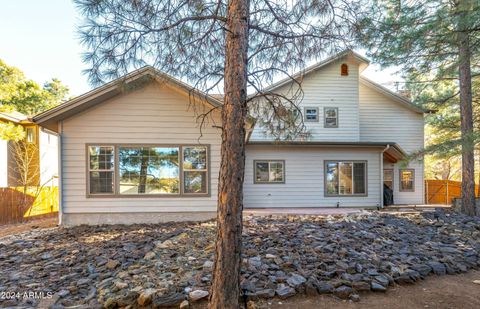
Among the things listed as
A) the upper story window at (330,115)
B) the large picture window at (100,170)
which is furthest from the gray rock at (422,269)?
the upper story window at (330,115)

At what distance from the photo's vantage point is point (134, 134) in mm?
7969

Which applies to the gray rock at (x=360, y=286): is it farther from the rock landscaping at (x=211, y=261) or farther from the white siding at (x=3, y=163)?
the white siding at (x=3, y=163)

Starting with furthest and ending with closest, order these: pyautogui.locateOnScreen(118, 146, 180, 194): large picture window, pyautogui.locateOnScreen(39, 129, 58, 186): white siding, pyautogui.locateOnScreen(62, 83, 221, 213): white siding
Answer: pyautogui.locateOnScreen(39, 129, 58, 186): white siding < pyautogui.locateOnScreen(118, 146, 180, 194): large picture window < pyautogui.locateOnScreen(62, 83, 221, 213): white siding

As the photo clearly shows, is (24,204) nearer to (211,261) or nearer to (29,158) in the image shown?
(29,158)

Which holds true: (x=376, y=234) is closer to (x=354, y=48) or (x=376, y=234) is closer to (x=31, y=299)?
(x=354, y=48)

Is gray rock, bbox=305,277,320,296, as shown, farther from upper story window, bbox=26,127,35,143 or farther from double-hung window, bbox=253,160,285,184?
upper story window, bbox=26,127,35,143

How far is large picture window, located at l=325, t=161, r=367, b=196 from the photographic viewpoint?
11055 mm

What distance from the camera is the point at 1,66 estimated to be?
20.7 metres

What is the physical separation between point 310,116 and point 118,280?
10.2 meters

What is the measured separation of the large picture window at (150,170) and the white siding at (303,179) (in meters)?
3.77

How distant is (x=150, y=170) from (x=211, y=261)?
14.4 ft

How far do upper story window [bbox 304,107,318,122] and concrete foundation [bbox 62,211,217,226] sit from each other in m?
6.62

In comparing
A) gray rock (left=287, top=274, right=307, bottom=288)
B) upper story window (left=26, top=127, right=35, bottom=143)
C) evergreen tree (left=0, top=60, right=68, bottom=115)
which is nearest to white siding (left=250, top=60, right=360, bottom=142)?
gray rock (left=287, top=274, right=307, bottom=288)

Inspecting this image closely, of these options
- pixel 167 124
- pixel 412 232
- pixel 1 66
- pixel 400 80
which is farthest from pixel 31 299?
pixel 1 66
